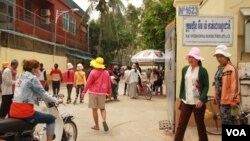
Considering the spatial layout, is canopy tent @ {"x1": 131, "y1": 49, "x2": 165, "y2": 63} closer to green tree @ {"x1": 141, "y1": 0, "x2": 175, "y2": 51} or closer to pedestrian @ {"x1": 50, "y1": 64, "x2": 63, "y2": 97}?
pedestrian @ {"x1": 50, "y1": 64, "x2": 63, "y2": 97}

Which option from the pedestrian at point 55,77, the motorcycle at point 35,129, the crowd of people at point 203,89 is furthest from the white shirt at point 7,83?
the pedestrian at point 55,77

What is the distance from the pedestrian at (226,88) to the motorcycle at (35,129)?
268 centimetres

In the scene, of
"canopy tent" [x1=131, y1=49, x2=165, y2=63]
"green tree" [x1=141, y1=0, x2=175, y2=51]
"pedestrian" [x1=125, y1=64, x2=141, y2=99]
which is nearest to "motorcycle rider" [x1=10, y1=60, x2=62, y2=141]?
"pedestrian" [x1=125, y1=64, x2=141, y2=99]

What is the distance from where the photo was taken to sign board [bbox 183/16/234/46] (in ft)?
29.7

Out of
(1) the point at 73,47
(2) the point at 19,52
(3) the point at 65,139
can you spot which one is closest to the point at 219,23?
(3) the point at 65,139

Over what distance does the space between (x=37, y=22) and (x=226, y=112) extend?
29239mm

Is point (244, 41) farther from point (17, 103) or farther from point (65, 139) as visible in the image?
point (17, 103)

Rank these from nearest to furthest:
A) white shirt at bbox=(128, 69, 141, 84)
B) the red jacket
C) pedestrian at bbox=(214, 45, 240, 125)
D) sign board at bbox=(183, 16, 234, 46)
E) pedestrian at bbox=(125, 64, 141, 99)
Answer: pedestrian at bbox=(214, 45, 240, 125) < sign board at bbox=(183, 16, 234, 46) < the red jacket < pedestrian at bbox=(125, 64, 141, 99) < white shirt at bbox=(128, 69, 141, 84)

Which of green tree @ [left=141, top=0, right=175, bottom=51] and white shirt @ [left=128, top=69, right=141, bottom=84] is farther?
green tree @ [left=141, top=0, right=175, bottom=51]

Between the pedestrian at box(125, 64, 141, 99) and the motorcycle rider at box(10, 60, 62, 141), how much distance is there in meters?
13.7

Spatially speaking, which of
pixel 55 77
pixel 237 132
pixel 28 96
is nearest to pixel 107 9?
pixel 55 77

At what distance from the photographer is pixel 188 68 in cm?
725

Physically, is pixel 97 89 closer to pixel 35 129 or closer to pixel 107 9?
pixel 35 129

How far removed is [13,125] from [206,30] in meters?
4.75
